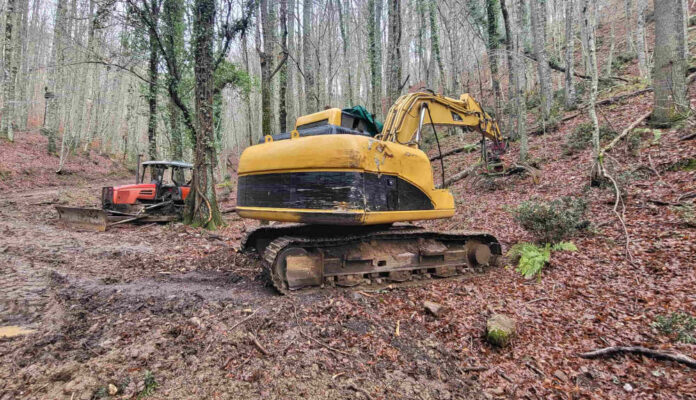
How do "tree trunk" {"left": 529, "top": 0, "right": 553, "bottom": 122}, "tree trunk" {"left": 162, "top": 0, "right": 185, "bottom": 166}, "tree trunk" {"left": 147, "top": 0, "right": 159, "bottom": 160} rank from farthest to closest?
1. "tree trunk" {"left": 529, "top": 0, "right": 553, "bottom": 122}
2. "tree trunk" {"left": 147, "top": 0, "right": 159, "bottom": 160}
3. "tree trunk" {"left": 162, "top": 0, "right": 185, "bottom": 166}

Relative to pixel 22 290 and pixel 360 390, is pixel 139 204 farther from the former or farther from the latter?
pixel 360 390

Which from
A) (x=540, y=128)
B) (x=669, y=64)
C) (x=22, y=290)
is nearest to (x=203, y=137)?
(x=22, y=290)

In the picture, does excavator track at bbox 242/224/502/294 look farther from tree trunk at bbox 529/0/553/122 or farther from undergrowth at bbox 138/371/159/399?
tree trunk at bbox 529/0/553/122

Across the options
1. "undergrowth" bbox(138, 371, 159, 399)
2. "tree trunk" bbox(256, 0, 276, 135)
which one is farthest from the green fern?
"tree trunk" bbox(256, 0, 276, 135)

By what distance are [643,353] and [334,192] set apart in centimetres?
329

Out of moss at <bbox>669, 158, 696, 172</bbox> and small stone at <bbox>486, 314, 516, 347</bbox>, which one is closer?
small stone at <bbox>486, 314, 516, 347</bbox>

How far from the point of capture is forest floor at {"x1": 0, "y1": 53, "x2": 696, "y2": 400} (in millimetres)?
2406

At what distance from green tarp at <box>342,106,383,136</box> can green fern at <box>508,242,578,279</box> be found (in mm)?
3080

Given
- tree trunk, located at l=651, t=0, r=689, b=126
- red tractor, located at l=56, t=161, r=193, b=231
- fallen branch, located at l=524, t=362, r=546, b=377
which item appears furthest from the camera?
red tractor, located at l=56, t=161, r=193, b=231

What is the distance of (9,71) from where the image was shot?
54.2ft

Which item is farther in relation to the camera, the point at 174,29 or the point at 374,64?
the point at 374,64

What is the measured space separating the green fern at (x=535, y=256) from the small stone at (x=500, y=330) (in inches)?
62.9

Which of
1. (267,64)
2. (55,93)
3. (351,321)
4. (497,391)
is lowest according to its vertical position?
(497,391)

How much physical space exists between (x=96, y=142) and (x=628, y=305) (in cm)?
3717
